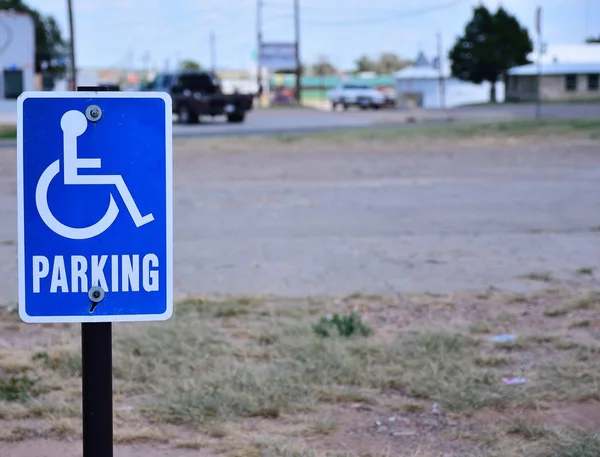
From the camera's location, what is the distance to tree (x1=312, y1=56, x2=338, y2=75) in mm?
134250

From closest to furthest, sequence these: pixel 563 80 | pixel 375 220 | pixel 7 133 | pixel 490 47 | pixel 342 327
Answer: pixel 342 327 < pixel 375 220 < pixel 7 133 < pixel 563 80 < pixel 490 47

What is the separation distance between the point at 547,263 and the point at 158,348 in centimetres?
→ 428

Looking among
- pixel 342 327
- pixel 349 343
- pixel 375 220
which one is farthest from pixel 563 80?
pixel 349 343

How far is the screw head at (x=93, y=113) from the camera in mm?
2809

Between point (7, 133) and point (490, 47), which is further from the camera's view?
point (490, 47)

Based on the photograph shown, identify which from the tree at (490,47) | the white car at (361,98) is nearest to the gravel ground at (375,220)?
the white car at (361,98)

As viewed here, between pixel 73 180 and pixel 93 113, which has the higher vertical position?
pixel 93 113

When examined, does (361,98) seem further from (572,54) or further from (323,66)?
(323,66)

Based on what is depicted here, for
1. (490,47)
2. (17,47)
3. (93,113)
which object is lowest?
Answer: (93,113)

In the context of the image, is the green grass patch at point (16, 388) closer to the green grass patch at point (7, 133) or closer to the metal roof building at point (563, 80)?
the green grass patch at point (7, 133)

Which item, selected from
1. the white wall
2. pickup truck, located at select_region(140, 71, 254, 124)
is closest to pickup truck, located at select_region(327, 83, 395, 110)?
pickup truck, located at select_region(140, 71, 254, 124)

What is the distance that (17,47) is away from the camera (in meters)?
49.4

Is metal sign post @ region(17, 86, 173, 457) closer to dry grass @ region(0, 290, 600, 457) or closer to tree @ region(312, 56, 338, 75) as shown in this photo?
dry grass @ region(0, 290, 600, 457)

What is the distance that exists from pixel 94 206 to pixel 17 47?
4905 cm
